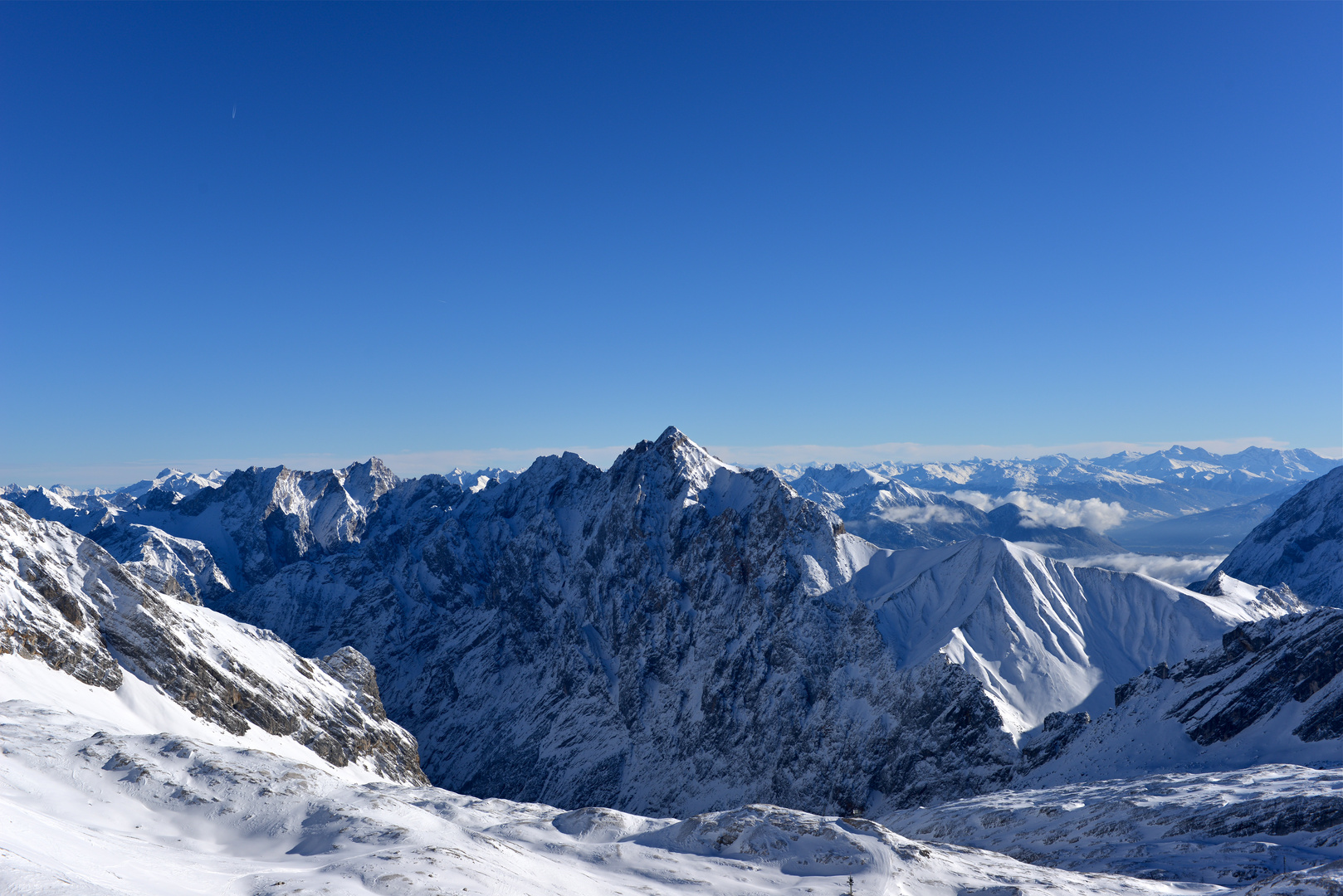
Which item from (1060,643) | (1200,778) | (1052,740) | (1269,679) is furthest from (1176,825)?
(1060,643)

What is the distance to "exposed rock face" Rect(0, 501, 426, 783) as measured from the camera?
387ft

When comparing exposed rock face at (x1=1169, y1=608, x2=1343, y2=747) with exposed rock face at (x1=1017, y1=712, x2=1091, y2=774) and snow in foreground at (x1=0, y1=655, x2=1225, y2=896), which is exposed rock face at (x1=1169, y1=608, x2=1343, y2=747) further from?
snow in foreground at (x1=0, y1=655, x2=1225, y2=896)

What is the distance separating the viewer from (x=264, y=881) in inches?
2106

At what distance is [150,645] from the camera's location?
13088 cm

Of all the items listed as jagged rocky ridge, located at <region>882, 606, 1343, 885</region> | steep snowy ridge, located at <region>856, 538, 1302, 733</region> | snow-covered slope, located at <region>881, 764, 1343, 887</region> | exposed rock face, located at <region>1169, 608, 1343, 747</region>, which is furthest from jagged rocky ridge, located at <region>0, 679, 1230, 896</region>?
steep snowy ridge, located at <region>856, 538, 1302, 733</region>

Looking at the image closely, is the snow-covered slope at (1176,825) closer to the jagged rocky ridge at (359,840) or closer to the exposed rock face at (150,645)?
the jagged rocky ridge at (359,840)

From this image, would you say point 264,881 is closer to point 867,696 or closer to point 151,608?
point 151,608

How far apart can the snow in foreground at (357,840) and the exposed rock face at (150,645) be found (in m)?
30.6

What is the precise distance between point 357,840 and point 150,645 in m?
92.2

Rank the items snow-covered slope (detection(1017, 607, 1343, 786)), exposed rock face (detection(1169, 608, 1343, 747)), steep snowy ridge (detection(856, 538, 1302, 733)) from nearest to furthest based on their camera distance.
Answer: snow-covered slope (detection(1017, 607, 1343, 786)), exposed rock face (detection(1169, 608, 1343, 747)), steep snowy ridge (detection(856, 538, 1302, 733))

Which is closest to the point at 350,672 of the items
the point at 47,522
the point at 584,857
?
the point at 47,522

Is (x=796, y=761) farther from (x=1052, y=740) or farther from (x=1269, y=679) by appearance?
(x=1269, y=679)

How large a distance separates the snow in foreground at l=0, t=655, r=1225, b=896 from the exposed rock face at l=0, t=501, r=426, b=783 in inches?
1203

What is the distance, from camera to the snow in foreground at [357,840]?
180 feet
